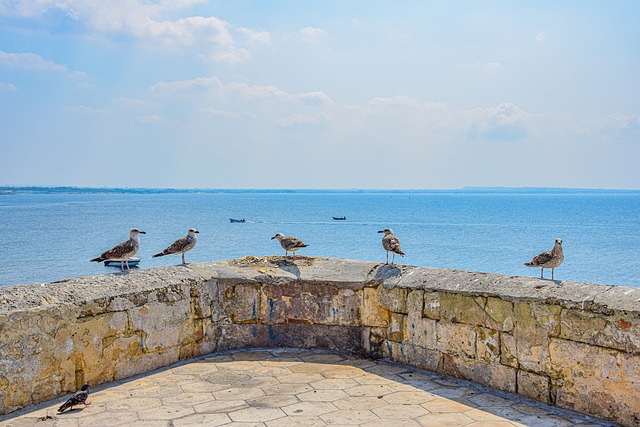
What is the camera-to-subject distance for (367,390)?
17.2 feet

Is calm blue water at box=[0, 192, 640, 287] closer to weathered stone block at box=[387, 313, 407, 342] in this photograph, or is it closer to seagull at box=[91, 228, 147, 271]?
seagull at box=[91, 228, 147, 271]

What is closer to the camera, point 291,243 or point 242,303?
point 242,303

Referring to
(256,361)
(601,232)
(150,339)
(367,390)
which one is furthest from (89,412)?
(601,232)

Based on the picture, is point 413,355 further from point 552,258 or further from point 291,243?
point 291,243

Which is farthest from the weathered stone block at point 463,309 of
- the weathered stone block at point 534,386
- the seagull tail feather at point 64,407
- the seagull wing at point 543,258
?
the seagull tail feather at point 64,407

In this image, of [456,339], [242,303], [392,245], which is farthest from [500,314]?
[242,303]

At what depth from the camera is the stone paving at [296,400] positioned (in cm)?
447

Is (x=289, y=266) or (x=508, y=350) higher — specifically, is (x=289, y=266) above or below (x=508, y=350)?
above

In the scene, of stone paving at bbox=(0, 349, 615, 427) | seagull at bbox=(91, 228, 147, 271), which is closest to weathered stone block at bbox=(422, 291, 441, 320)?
stone paving at bbox=(0, 349, 615, 427)

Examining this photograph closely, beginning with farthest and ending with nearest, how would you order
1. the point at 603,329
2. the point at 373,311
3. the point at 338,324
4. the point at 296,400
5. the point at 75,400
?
the point at 338,324
the point at 373,311
the point at 296,400
the point at 75,400
the point at 603,329

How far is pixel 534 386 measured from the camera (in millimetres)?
4996

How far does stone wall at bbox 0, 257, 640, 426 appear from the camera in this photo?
15.1 ft

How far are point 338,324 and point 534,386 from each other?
2240mm

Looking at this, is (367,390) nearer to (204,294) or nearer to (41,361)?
(204,294)
